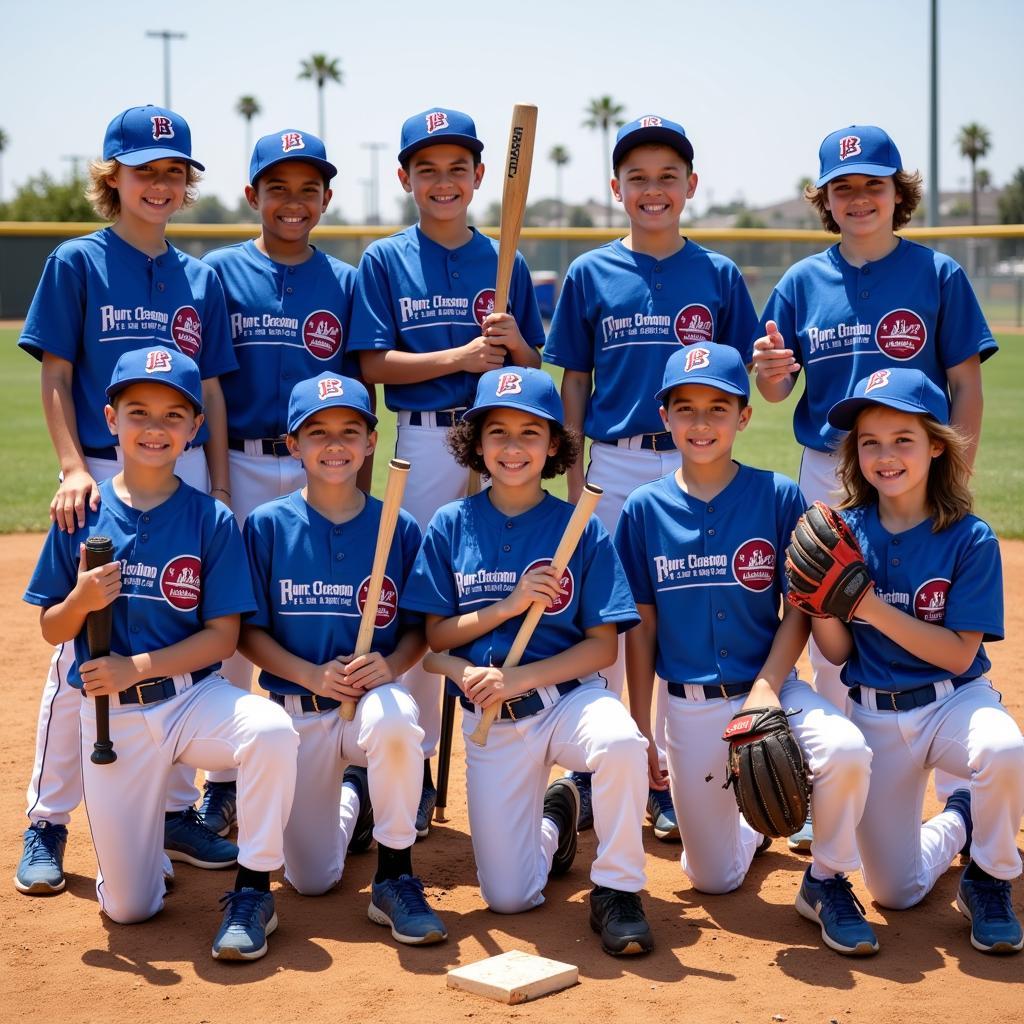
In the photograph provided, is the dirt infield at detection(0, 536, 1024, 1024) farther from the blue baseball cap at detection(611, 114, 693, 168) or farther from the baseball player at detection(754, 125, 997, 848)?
the blue baseball cap at detection(611, 114, 693, 168)

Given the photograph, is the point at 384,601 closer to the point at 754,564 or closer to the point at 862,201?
the point at 754,564

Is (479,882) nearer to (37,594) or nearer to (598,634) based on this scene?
(598,634)

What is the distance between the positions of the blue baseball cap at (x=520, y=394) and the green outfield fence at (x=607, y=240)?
1129 cm

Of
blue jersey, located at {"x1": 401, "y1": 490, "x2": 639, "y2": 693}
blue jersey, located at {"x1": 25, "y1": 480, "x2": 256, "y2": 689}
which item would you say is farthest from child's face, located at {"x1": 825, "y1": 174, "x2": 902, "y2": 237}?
blue jersey, located at {"x1": 25, "y1": 480, "x2": 256, "y2": 689}

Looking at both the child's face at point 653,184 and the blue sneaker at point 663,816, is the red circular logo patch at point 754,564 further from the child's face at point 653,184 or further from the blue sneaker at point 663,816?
the child's face at point 653,184

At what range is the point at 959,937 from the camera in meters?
3.61

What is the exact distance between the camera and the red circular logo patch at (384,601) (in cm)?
398

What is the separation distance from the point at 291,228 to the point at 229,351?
1.65 ft

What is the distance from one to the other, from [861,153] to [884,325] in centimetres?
57

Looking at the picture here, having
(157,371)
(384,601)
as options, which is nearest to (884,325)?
(384,601)

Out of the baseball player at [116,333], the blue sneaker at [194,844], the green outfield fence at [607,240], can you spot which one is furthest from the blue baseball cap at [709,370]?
the green outfield fence at [607,240]

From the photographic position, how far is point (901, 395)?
383 cm

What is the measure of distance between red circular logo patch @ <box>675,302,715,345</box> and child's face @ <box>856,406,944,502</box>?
0.92 meters

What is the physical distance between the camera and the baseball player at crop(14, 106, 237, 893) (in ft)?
13.5
